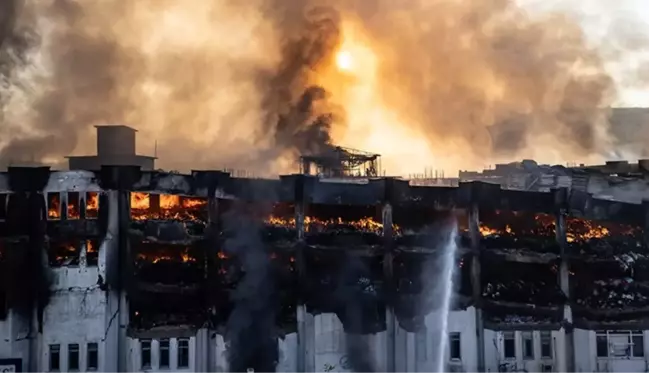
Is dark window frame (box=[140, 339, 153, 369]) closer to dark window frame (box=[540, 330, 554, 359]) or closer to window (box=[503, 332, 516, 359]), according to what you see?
window (box=[503, 332, 516, 359])

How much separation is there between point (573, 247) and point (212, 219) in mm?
15389

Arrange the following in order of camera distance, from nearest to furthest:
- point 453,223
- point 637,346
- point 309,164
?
point 637,346
point 453,223
point 309,164

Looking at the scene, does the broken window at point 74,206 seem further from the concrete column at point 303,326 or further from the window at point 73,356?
the concrete column at point 303,326

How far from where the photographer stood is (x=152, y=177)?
2552cm

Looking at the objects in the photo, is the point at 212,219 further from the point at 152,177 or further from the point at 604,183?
the point at 604,183

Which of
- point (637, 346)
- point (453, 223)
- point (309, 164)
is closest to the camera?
point (637, 346)

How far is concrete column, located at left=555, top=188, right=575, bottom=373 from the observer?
25297 mm

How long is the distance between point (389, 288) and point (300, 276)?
12.4 ft

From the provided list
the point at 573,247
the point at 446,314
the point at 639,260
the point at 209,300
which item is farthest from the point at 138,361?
the point at 639,260

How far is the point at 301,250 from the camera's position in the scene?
2592 centimetres

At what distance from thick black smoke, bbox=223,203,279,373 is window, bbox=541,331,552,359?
11.1m

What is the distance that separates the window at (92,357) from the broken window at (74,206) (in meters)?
5.26

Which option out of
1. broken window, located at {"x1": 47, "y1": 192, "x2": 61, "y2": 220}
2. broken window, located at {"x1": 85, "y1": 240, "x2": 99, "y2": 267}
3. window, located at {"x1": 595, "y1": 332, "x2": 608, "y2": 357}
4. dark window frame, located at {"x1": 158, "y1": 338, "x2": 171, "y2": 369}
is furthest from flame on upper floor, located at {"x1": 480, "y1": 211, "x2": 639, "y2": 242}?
broken window, located at {"x1": 47, "y1": 192, "x2": 61, "y2": 220}

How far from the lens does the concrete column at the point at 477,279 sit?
25422 mm
